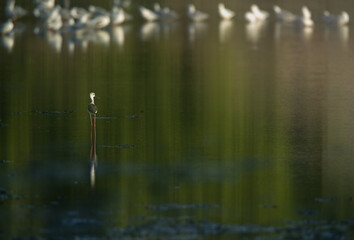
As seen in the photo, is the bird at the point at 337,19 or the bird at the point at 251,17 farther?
the bird at the point at 251,17

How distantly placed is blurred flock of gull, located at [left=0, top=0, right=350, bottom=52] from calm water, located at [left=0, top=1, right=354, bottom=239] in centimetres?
567

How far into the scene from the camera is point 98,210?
9672mm

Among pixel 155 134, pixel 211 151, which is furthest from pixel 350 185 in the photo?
pixel 155 134

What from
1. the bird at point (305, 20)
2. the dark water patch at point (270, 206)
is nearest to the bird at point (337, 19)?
the bird at point (305, 20)

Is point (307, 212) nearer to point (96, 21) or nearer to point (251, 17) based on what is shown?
point (96, 21)

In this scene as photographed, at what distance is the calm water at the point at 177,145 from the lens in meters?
9.31

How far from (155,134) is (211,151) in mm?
1425

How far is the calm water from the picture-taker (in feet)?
30.6

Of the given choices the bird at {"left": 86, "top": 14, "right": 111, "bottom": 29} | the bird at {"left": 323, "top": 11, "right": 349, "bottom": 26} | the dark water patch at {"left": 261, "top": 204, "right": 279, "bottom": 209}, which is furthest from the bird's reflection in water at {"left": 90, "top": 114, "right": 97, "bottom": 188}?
the bird at {"left": 323, "top": 11, "right": 349, "bottom": 26}

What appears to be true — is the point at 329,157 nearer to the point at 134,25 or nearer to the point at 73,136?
the point at 73,136

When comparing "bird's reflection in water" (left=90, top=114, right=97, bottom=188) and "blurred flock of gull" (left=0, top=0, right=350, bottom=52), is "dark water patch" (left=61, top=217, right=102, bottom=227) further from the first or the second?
"blurred flock of gull" (left=0, top=0, right=350, bottom=52)

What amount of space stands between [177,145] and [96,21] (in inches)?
837

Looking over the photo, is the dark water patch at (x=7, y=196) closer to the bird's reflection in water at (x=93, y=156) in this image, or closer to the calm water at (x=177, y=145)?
the calm water at (x=177, y=145)

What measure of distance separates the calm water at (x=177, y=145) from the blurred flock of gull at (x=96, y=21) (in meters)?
5.67
